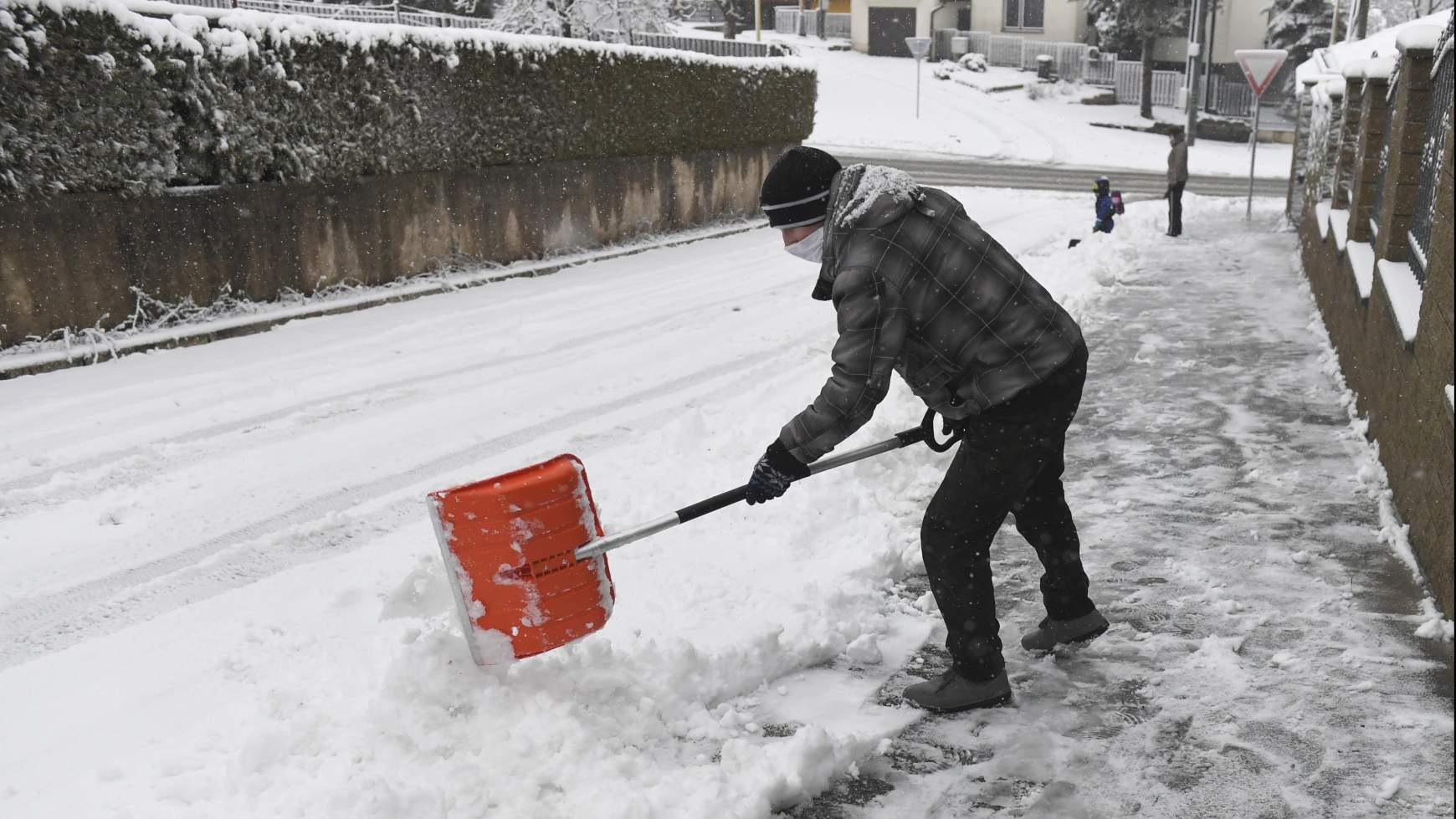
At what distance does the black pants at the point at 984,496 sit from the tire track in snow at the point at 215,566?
2.82 metres

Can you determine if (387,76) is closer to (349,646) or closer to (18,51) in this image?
(18,51)

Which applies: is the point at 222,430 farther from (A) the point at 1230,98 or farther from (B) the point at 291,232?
(A) the point at 1230,98

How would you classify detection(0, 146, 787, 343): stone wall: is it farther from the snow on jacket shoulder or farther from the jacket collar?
the snow on jacket shoulder

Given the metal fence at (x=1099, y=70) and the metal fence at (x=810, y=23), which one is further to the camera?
the metal fence at (x=810, y=23)

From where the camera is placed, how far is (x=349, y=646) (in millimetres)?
3822

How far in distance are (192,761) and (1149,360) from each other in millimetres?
6899

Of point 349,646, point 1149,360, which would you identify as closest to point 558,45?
point 1149,360

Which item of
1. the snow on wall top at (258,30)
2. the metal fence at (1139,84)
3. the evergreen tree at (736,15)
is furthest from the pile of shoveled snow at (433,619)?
the evergreen tree at (736,15)

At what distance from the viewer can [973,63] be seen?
152 ft

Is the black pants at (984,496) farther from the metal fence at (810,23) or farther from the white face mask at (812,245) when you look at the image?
the metal fence at (810,23)

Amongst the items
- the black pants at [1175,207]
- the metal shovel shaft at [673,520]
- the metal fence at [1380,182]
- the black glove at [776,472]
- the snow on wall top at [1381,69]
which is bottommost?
the black pants at [1175,207]

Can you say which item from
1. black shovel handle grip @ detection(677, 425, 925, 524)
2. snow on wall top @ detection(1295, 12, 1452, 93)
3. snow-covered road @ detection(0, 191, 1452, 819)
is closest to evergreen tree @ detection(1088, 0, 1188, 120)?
snow on wall top @ detection(1295, 12, 1452, 93)

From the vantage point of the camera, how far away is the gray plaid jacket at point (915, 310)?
9.99ft

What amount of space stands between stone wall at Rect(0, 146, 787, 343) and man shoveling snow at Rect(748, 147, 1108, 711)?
659cm
